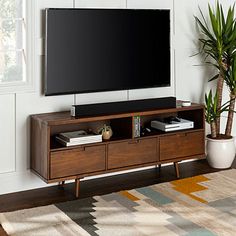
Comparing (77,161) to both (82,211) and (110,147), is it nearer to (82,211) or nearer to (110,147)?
(110,147)

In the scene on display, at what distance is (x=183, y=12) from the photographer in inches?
192

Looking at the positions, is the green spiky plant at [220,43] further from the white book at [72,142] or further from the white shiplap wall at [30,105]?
the white book at [72,142]

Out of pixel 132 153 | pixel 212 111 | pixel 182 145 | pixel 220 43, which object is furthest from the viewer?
pixel 212 111

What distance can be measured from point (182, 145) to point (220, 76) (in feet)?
2.55

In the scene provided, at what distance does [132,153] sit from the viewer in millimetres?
4312

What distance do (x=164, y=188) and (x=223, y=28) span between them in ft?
5.14

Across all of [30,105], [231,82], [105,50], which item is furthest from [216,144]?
[30,105]

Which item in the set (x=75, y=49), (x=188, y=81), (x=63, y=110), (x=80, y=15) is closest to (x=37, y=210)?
(x=63, y=110)

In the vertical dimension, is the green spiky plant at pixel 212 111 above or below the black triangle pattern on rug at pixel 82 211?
above

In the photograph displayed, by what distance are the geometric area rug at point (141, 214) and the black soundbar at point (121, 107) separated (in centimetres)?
64

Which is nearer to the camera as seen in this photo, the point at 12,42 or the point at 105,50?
the point at 12,42

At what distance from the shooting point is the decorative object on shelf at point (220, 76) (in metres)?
4.73

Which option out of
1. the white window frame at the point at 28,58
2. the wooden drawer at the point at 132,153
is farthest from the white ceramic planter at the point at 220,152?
the white window frame at the point at 28,58

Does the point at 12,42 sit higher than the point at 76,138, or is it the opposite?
the point at 12,42
